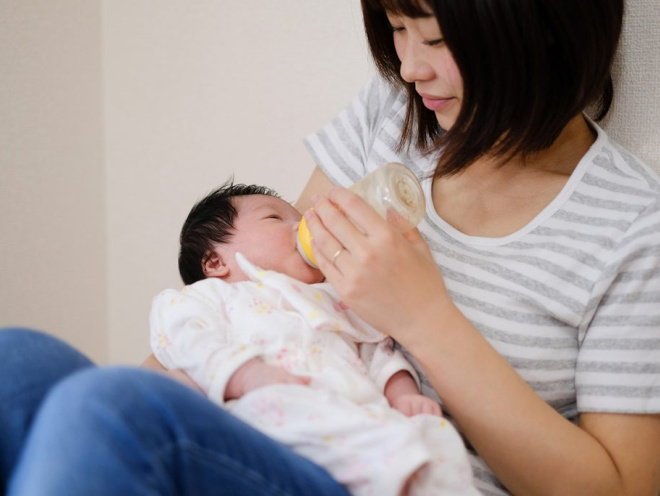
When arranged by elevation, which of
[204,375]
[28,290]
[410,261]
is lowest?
[28,290]

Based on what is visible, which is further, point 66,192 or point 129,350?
point 129,350

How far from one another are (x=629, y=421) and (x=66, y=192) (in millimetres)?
1513

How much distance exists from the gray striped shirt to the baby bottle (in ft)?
0.35

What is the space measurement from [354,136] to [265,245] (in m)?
0.31

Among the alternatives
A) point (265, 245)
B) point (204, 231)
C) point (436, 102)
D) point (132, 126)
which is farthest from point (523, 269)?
point (132, 126)

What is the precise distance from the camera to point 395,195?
1078 millimetres

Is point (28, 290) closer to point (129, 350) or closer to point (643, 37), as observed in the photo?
point (129, 350)

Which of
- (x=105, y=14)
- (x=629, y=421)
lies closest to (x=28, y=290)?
(x=105, y=14)

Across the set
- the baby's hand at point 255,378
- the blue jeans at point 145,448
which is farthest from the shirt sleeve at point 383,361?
the blue jeans at point 145,448

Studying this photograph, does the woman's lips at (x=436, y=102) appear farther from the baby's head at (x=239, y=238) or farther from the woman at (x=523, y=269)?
the baby's head at (x=239, y=238)

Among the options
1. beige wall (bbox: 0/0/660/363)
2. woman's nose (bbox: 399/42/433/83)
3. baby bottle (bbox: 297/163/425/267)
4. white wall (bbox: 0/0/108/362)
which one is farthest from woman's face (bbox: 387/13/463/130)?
white wall (bbox: 0/0/108/362)

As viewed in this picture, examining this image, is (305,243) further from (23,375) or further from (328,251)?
(23,375)

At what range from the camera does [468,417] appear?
1003mm

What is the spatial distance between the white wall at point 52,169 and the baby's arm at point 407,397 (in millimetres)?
1193
